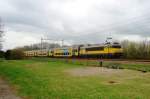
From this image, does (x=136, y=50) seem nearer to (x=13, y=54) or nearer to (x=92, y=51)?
(x=92, y=51)

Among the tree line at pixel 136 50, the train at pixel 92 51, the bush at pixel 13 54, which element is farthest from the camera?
the bush at pixel 13 54

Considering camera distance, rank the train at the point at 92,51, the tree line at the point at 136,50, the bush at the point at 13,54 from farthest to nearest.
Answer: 1. the bush at the point at 13,54
2. the tree line at the point at 136,50
3. the train at the point at 92,51

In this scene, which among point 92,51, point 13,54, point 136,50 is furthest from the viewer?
point 13,54

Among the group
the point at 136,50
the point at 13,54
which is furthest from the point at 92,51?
the point at 13,54

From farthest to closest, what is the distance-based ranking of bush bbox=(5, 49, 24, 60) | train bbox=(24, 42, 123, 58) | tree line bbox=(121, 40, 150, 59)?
bush bbox=(5, 49, 24, 60)
tree line bbox=(121, 40, 150, 59)
train bbox=(24, 42, 123, 58)

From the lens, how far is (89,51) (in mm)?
57156

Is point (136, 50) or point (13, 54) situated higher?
point (136, 50)

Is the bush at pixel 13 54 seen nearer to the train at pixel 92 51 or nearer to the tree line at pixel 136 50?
the train at pixel 92 51

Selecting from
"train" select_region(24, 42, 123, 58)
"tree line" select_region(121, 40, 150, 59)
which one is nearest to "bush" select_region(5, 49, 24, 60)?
"train" select_region(24, 42, 123, 58)

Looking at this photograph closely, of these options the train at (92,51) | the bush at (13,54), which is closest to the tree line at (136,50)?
the train at (92,51)

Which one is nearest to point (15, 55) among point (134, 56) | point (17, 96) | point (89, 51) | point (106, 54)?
point (89, 51)

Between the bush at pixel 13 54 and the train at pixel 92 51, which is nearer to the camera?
the train at pixel 92 51

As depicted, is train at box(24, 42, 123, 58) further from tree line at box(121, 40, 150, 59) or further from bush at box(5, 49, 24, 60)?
bush at box(5, 49, 24, 60)

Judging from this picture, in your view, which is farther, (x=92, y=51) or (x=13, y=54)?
(x=13, y=54)
